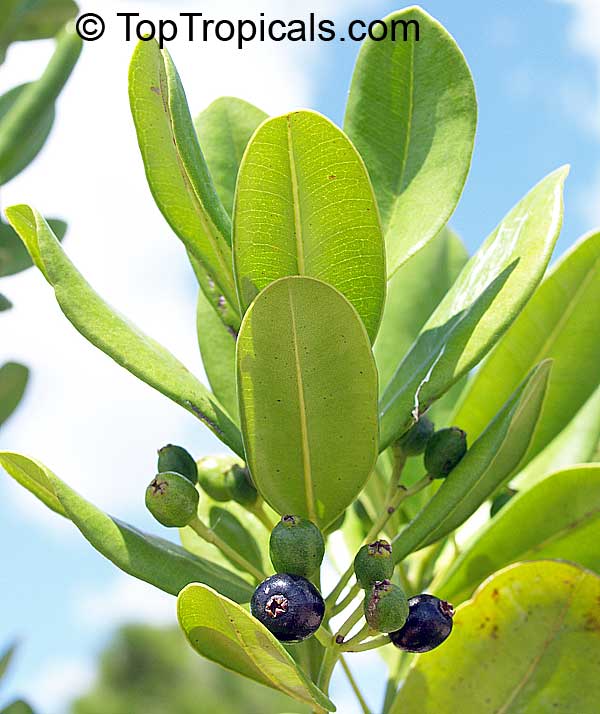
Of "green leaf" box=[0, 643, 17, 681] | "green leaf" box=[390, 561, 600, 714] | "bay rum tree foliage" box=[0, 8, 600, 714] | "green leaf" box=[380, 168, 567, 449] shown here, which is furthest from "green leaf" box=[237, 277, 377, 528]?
"green leaf" box=[0, 643, 17, 681]

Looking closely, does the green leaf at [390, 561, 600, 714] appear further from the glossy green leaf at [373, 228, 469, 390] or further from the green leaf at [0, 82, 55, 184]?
the green leaf at [0, 82, 55, 184]

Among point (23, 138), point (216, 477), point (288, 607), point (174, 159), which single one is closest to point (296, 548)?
point (288, 607)

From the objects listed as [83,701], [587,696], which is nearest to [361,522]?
[587,696]

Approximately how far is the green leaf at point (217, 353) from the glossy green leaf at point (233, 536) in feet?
0.52

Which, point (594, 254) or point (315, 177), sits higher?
point (315, 177)

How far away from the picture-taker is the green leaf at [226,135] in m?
1.53

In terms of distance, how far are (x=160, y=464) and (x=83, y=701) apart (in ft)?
64.7

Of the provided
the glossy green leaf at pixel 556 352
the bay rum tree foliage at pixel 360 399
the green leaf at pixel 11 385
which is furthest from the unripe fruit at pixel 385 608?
the green leaf at pixel 11 385

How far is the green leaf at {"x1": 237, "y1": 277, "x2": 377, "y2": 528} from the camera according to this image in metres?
0.98

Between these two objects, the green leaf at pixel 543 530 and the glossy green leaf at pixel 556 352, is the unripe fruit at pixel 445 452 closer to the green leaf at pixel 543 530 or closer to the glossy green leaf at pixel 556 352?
the green leaf at pixel 543 530

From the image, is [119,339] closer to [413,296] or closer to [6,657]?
[413,296]

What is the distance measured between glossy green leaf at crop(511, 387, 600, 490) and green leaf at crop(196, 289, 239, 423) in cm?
53

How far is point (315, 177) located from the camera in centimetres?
105

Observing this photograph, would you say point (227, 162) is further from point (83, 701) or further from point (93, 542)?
Answer: point (83, 701)
